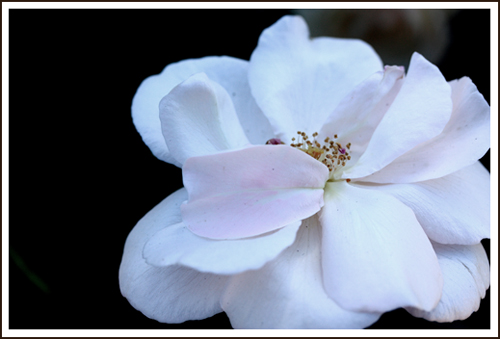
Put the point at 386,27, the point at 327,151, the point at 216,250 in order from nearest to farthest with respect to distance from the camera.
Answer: the point at 216,250
the point at 327,151
the point at 386,27

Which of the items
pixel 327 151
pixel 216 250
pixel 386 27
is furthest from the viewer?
pixel 386 27

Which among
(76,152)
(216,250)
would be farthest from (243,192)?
(76,152)

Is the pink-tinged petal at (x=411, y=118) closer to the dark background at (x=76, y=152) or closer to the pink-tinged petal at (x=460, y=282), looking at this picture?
the pink-tinged petal at (x=460, y=282)

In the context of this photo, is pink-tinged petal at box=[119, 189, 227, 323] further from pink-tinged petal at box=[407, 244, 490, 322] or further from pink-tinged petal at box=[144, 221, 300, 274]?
pink-tinged petal at box=[407, 244, 490, 322]

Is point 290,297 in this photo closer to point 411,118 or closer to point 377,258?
point 377,258

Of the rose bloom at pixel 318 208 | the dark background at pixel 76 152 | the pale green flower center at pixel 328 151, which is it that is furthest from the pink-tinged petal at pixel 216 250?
the dark background at pixel 76 152
